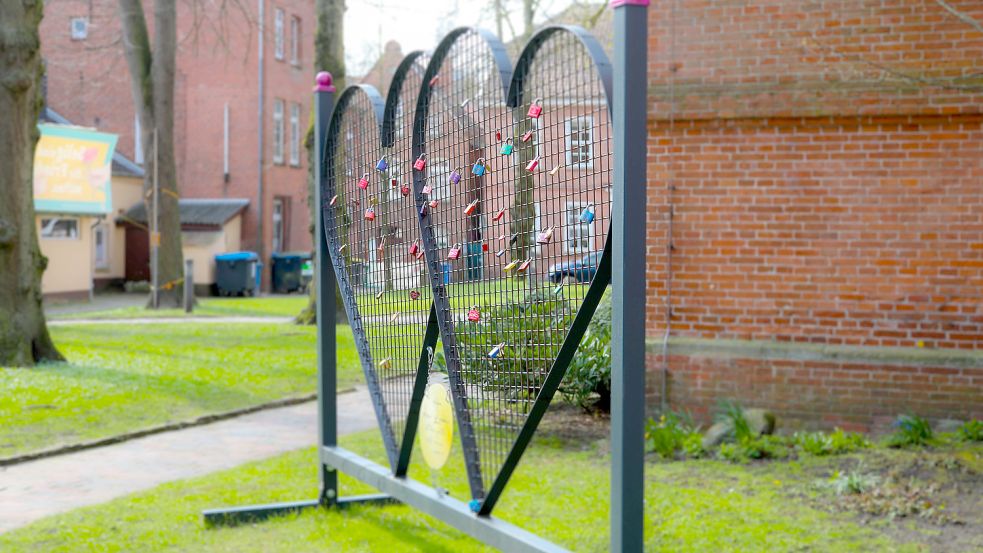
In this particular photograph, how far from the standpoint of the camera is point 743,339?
8297 mm

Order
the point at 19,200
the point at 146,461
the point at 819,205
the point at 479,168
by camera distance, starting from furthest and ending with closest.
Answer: the point at 19,200 → the point at 819,205 → the point at 146,461 → the point at 479,168

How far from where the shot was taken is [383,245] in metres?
5.11

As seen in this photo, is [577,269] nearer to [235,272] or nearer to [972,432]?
[972,432]

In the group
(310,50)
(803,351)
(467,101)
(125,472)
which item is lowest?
(125,472)

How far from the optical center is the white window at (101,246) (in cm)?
3164

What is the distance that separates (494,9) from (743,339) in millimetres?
13827

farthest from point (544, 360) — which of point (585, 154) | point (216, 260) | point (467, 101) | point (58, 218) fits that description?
point (216, 260)

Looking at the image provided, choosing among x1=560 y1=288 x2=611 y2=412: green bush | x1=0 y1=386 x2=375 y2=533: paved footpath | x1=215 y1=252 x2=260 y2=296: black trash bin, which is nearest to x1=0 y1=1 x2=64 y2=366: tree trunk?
x1=0 y1=386 x2=375 y2=533: paved footpath

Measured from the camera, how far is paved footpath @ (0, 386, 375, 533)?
622 centimetres

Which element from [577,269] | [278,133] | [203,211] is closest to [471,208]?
[577,269]

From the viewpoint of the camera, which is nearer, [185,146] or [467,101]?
[467,101]

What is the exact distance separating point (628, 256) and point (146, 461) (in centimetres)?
519

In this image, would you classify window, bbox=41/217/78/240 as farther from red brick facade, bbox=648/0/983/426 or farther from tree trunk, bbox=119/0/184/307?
red brick facade, bbox=648/0/983/426

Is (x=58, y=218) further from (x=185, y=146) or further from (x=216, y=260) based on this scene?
(x=185, y=146)
